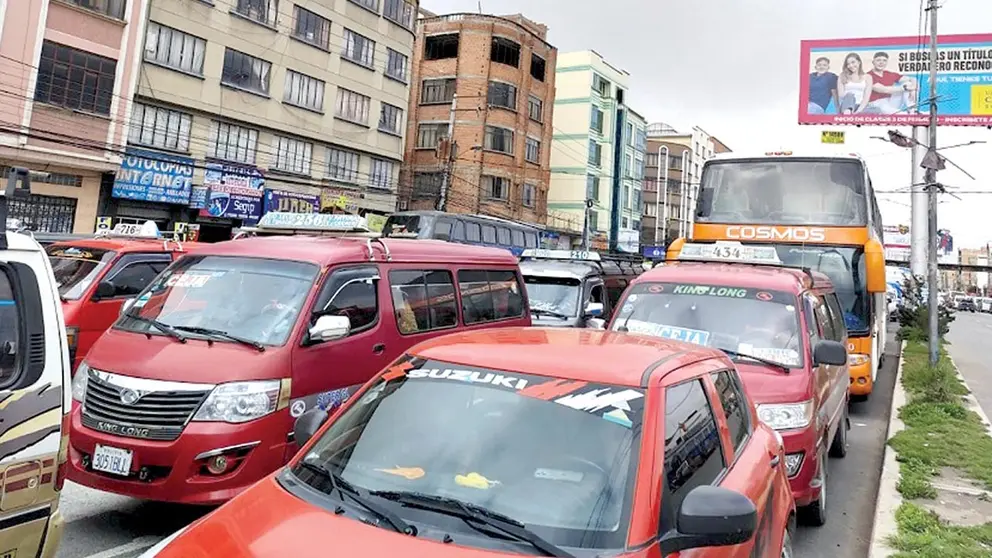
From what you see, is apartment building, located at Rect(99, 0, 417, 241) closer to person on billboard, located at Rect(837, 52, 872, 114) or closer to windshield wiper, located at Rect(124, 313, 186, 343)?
windshield wiper, located at Rect(124, 313, 186, 343)

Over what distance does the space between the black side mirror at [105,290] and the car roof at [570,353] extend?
23.0ft

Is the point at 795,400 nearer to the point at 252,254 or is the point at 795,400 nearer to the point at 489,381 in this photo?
the point at 489,381

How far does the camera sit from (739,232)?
11383mm

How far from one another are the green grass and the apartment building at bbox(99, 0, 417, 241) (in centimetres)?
2165

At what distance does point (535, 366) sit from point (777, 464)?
175 cm

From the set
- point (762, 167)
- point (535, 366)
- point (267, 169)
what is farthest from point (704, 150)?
point (535, 366)

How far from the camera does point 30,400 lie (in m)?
2.83

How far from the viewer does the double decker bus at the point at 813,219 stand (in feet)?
33.2

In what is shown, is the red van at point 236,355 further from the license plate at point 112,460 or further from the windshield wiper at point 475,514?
the windshield wiper at point 475,514

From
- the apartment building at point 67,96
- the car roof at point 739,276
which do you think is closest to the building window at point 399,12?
the apartment building at point 67,96

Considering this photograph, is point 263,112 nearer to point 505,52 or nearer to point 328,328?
point 505,52

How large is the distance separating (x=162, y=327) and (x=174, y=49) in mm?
21984

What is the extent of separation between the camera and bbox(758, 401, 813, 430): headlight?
196 inches

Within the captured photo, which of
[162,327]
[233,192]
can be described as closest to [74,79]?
[233,192]
